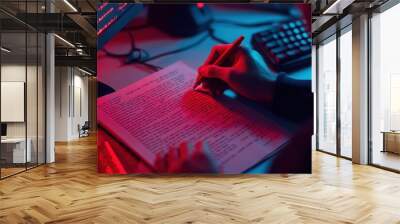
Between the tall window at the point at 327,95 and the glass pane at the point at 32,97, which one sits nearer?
the glass pane at the point at 32,97

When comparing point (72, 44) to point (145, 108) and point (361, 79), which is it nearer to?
point (145, 108)

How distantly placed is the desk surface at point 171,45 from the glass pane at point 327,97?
4.21 m

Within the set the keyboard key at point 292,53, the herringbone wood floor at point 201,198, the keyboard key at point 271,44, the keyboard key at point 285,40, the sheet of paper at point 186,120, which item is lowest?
the herringbone wood floor at point 201,198

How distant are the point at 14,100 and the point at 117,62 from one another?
89.9 inches

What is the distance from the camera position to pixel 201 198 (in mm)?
4695

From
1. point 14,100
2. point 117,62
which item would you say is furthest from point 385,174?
point 14,100

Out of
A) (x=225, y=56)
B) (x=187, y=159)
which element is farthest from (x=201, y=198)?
(x=225, y=56)

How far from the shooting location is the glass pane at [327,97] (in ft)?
32.6

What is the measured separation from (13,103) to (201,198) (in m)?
4.42

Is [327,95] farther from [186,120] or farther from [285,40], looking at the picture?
[186,120]

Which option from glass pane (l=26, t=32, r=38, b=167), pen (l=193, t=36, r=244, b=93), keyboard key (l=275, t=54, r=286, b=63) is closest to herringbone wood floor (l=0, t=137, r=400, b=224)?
glass pane (l=26, t=32, r=38, b=167)

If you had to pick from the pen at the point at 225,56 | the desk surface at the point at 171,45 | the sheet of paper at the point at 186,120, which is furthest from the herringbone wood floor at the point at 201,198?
the desk surface at the point at 171,45

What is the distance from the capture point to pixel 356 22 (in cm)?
796

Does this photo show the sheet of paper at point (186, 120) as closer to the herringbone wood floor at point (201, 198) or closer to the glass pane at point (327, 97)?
the herringbone wood floor at point (201, 198)
